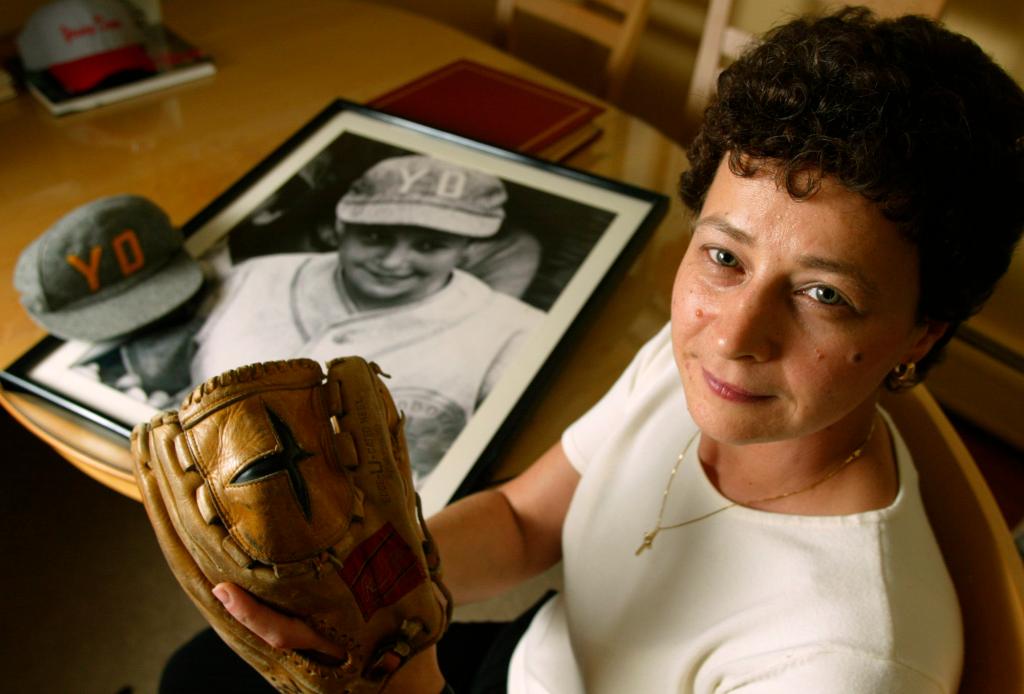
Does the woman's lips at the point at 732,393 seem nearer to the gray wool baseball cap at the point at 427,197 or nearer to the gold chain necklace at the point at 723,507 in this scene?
the gold chain necklace at the point at 723,507

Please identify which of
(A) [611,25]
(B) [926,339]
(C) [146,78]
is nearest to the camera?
(B) [926,339]

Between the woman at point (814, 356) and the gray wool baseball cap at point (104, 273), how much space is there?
1.99 feet

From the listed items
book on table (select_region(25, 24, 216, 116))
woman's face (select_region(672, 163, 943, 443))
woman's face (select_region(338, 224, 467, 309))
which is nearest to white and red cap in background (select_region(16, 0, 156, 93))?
book on table (select_region(25, 24, 216, 116))

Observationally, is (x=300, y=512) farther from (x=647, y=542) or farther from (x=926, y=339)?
(x=926, y=339)

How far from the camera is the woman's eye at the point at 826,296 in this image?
0.64 metres

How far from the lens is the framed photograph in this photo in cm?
103

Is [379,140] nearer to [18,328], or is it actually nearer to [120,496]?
[18,328]

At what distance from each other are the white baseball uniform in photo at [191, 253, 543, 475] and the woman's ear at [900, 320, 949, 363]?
1.64 ft

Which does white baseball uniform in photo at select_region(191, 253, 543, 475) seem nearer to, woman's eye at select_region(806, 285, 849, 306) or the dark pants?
the dark pants

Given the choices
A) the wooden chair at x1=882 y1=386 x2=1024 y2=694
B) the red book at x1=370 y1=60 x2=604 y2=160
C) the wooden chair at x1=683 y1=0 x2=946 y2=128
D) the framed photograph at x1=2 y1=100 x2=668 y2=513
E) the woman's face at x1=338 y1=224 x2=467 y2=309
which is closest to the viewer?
the wooden chair at x1=882 y1=386 x2=1024 y2=694

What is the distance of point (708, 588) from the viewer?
0.78 metres

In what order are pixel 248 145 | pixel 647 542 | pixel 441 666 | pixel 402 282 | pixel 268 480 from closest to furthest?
pixel 268 480, pixel 647 542, pixel 441 666, pixel 402 282, pixel 248 145

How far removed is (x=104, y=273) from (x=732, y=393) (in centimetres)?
86

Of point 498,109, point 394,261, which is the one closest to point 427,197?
point 394,261
